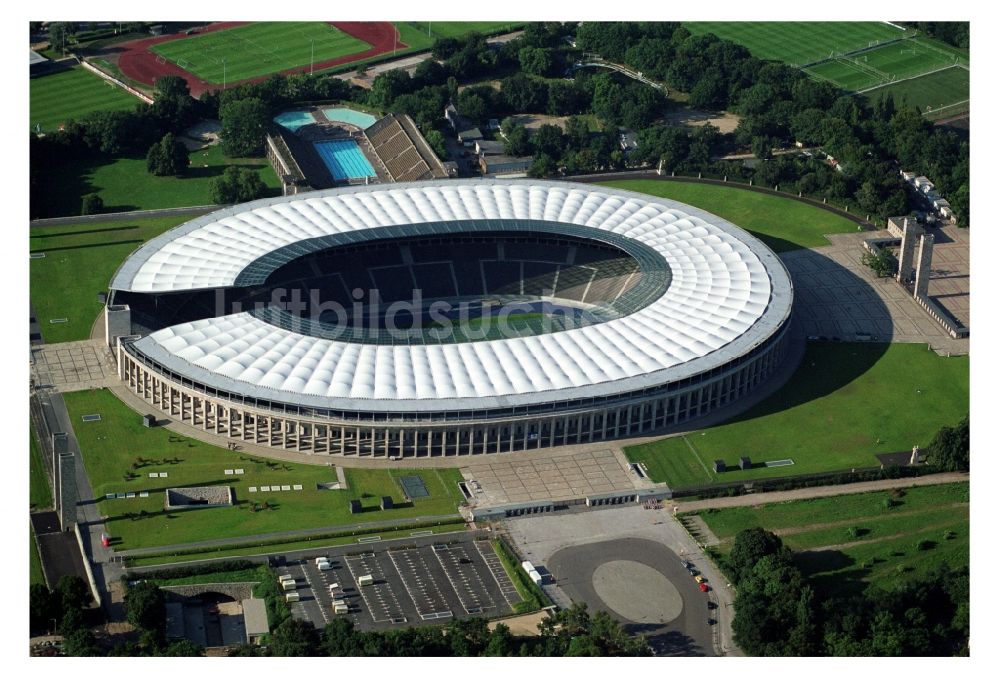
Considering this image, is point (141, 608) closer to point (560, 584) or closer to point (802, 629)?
point (560, 584)

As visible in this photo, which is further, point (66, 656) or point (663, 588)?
point (663, 588)

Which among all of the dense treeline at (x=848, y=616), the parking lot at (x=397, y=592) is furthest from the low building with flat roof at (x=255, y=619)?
the dense treeline at (x=848, y=616)

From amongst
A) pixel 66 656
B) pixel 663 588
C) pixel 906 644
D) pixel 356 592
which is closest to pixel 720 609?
pixel 663 588

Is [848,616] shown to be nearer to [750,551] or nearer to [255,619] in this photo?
[750,551]

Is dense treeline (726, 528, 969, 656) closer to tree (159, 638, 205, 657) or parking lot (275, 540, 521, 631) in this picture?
parking lot (275, 540, 521, 631)

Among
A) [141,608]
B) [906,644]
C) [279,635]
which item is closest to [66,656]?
[141,608]

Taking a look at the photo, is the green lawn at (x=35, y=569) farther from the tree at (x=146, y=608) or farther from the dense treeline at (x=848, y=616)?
the dense treeline at (x=848, y=616)
